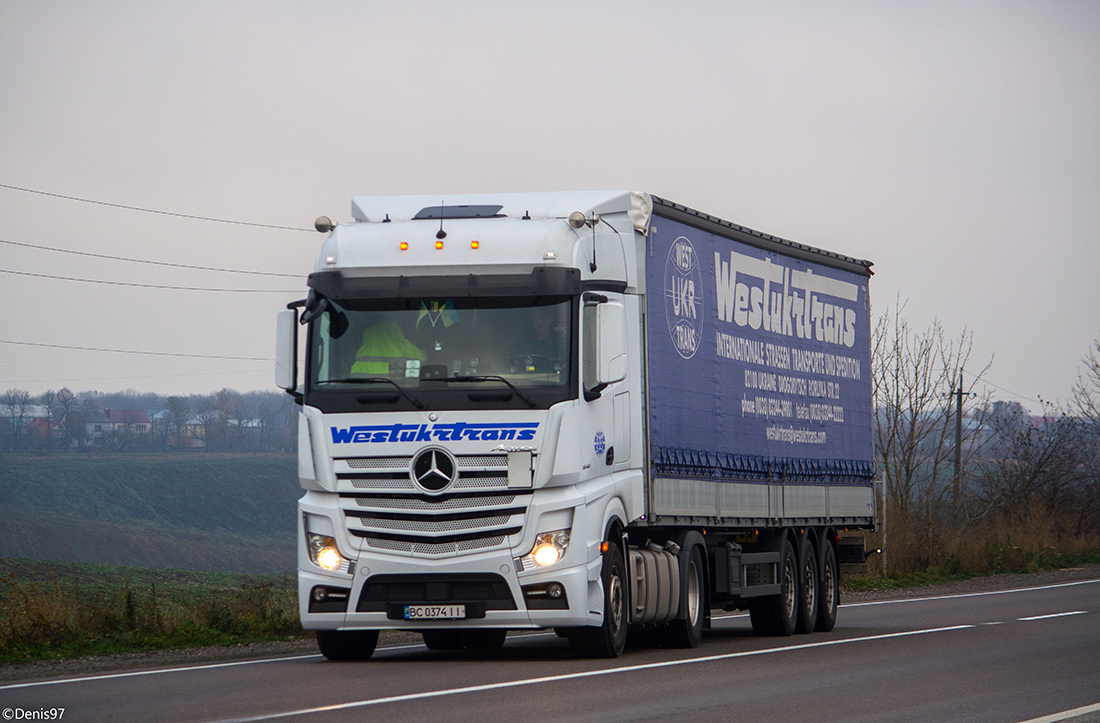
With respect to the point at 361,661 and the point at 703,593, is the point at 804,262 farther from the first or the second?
the point at 361,661

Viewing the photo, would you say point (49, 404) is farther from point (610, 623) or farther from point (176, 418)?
point (610, 623)

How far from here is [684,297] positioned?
15125mm

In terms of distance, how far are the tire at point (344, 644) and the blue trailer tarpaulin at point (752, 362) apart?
3196 millimetres

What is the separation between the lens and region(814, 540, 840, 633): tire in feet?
62.7

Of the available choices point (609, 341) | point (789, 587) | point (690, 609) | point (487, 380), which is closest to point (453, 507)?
point (487, 380)

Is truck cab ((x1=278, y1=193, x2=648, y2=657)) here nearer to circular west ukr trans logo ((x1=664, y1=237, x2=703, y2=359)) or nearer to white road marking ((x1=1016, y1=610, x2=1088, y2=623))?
circular west ukr trans logo ((x1=664, y1=237, x2=703, y2=359))

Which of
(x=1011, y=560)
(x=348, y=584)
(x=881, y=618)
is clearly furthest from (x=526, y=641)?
(x=1011, y=560)

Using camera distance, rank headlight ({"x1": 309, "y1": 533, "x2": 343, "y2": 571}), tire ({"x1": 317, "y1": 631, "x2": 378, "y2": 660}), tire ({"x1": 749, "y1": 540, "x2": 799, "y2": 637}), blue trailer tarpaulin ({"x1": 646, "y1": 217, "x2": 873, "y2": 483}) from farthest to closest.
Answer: tire ({"x1": 749, "y1": 540, "x2": 799, "y2": 637}), blue trailer tarpaulin ({"x1": 646, "y1": 217, "x2": 873, "y2": 483}), tire ({"x1": 317, "y1": 631, "x2": 378, "y2": 660}), headlight ({"x1": 309, "y1": 533, "x2": 343, "y2": 571})

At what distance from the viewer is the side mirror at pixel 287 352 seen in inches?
503

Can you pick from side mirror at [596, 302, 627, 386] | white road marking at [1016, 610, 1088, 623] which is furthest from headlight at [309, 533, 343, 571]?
white road marking at [1016, 610, 1088, 623]

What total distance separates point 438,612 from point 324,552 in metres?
1.14

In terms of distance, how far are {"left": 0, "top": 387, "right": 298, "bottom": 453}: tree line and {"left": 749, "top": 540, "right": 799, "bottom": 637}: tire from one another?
76692 mm

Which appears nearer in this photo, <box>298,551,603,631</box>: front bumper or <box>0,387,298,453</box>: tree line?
<box>298,551,603,631</box>: front bumper

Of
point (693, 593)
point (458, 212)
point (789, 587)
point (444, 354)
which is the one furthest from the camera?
point (789, 587)
